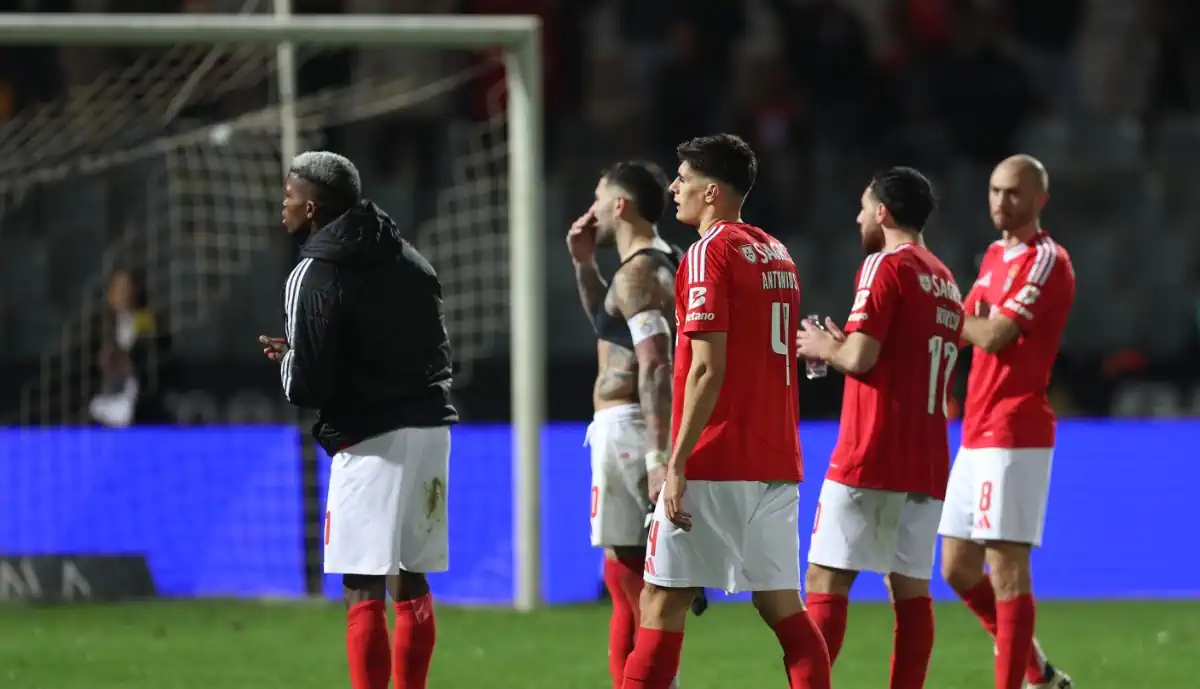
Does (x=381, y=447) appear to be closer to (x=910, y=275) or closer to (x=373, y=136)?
(x=910, y=275)

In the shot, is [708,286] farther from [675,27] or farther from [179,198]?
[675,27]

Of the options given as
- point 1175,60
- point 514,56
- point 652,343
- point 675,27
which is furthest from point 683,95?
point 652,343

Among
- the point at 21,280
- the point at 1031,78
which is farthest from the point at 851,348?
the point at 1031,78

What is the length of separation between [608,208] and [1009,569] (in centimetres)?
208

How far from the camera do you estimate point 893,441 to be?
6.36 meters

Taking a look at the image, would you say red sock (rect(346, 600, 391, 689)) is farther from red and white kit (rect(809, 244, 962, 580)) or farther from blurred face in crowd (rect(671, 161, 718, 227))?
blurred face in crowd (rect(671, 161, 718, 227))

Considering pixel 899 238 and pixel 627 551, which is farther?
pixel 627 551

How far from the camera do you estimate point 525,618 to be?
10.2 m

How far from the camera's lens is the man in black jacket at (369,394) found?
238 inches

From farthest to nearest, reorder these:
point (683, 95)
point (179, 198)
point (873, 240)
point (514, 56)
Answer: point (683, 95) < point (179, 198) < point (514, 56) < point (873, 240)

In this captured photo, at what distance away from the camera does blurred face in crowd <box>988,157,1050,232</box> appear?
23.9 feet

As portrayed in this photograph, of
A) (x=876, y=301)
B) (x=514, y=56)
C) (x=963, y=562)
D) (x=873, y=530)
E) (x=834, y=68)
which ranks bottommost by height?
(x=963, y=562)

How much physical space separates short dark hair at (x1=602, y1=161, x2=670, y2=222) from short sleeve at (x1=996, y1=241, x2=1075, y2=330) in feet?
4.58

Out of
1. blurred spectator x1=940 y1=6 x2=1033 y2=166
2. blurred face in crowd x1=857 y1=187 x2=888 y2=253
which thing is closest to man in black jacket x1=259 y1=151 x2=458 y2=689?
blurred face in crowd x1=857 y1=187 x2=888 y2=253
